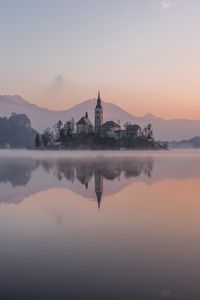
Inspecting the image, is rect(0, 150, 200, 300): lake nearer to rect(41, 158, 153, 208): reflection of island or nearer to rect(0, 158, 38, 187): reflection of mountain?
rect(41, 158, 153, 208): reflection of island

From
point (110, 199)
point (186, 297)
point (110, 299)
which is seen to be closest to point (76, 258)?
point (110, 299)

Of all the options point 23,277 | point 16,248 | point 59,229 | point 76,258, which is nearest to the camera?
point 23,277

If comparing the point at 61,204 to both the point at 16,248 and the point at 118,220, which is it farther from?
the point at 16,248

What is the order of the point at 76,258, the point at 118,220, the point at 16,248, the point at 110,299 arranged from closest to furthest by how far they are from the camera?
the point at 110,299, the point at 76,258, the point at 16,248, the point at 118,220

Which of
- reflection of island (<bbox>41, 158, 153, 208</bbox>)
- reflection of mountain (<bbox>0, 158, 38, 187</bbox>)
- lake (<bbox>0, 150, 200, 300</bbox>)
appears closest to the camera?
lake (<bbox>0, 150, 200, 300</bbox>)

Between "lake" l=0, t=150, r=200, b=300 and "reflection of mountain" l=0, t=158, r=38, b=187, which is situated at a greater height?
"lake" l=0, t=150, r=200, b=300

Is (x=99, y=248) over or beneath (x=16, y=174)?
over

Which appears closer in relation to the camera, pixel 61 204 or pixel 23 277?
pixel 23 277

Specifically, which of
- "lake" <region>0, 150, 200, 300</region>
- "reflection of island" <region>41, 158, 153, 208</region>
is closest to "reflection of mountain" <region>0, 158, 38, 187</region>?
"reflection of island" <region>41, 158, 153, 208</region>

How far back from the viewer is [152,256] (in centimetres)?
1260

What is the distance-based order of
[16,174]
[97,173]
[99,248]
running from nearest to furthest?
[99,248]
[16,174]
[97,173]

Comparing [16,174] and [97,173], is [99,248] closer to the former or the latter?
[16,174]

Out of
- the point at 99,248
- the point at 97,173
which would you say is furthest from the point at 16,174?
the point at 99,248

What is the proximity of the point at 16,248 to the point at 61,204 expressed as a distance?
1092cm
